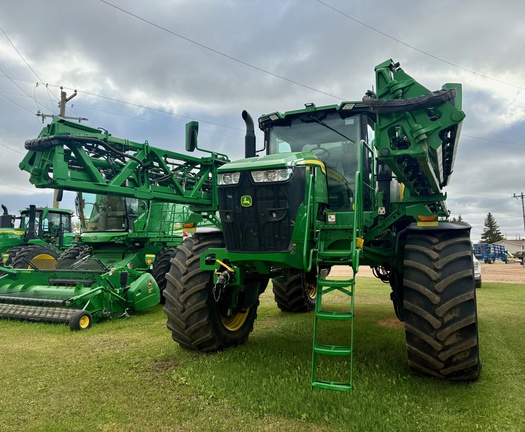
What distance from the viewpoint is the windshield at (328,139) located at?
520 cm

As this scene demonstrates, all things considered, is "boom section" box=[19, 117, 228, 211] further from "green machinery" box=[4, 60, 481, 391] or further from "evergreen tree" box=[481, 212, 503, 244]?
"evergreen tree" box=[481, 212, 503, 244]

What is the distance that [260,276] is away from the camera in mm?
4797

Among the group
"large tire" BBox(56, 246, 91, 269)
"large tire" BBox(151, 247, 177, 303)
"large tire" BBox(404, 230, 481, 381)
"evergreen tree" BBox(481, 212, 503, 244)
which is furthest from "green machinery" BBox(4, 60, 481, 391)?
"evergreen tree" BBox(481, 212, 503, 244)

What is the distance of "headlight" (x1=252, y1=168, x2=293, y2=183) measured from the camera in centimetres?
402

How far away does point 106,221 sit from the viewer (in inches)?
386

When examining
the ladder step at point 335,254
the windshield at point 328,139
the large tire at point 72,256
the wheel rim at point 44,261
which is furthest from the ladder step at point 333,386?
the wheel rim at point 44,261

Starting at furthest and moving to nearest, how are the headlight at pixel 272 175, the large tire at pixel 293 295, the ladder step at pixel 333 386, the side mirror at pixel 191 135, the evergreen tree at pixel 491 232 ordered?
Answer: the evergreen tree at pixel 491 232 → the large tire at pixel 293 295 → the side mirror at pixel 191 135 → the headlight at pixel 272 175 → the ladder step at pixel 333 386

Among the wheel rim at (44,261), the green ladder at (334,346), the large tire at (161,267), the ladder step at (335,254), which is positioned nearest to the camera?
the green ladder at (334,346)

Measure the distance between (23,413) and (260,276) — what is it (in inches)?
101

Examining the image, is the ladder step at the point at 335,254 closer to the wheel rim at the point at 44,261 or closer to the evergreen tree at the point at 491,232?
the wheel rim at the point at 44,261

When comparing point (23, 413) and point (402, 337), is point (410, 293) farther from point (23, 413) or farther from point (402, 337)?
point (23, 413)

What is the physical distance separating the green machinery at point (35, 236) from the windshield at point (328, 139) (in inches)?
283

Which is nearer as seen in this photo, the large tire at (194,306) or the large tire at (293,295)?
the large tire at (194,306)

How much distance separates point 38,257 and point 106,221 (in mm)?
2817
